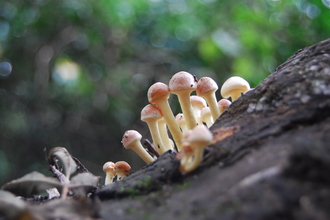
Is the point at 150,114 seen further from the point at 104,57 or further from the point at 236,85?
the point at 104,57

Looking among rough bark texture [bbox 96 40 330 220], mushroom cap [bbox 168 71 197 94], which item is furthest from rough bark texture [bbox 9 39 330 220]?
mushroom cap [bbox 168 71 197 94]

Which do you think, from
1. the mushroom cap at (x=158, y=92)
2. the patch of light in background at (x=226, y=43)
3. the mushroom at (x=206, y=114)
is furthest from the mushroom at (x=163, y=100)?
the patch of light in background at (x=226, y=43)

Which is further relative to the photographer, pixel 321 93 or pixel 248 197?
pixel 321 93

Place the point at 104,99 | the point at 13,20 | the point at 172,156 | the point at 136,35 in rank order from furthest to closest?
the point at 104,99
the point at 136,35
the point at 13,20
the point at 172,156

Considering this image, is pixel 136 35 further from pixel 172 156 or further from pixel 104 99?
pixel 172 156

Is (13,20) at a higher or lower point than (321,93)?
higher

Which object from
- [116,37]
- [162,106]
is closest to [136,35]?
[116,37]
